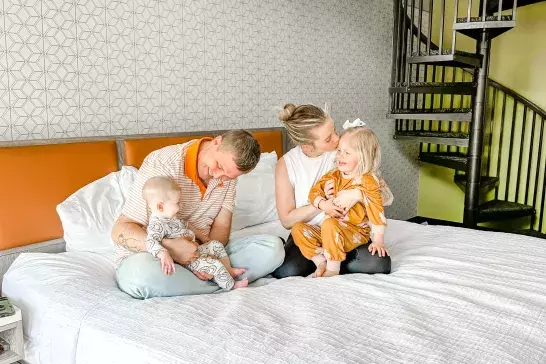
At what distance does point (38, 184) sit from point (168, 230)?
784mm

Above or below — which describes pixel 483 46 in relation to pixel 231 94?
above

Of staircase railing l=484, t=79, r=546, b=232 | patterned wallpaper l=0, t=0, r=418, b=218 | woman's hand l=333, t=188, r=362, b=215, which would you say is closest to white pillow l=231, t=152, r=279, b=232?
patterned wallpaper l=0, t=0, r=418, b=218

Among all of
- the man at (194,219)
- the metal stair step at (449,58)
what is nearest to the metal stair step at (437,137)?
the metal stair step at (449,58)

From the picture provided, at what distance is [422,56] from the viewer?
404 centimetres

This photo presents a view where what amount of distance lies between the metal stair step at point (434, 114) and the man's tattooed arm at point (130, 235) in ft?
10.5

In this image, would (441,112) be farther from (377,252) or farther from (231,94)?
(377,252)

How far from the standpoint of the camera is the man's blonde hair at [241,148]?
1.79 m

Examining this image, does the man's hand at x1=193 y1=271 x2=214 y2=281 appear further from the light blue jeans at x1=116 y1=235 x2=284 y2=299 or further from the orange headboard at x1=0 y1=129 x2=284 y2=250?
the orange headboard at x1=0 y1=129 x2=284 y2=250

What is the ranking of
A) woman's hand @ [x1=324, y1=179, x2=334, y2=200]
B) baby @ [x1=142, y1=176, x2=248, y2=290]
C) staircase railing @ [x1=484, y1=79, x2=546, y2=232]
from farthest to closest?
staircase railing @ [x1=484, y1=79, x2=546, y2=232] < woman's hand @ [x1=324, y1=179, x2=334, y2=200] < baby @ [x1=142, y1=176, x2=248, y2=290]

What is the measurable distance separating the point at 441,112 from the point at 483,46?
631 millimetres

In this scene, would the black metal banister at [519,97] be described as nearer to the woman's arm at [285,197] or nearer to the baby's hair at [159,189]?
the woman's arm at [285,197]

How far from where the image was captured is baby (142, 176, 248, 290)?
1656 millimetres

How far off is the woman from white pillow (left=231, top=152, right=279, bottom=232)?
435 mm

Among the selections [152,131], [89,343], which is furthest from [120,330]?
[152,131]
